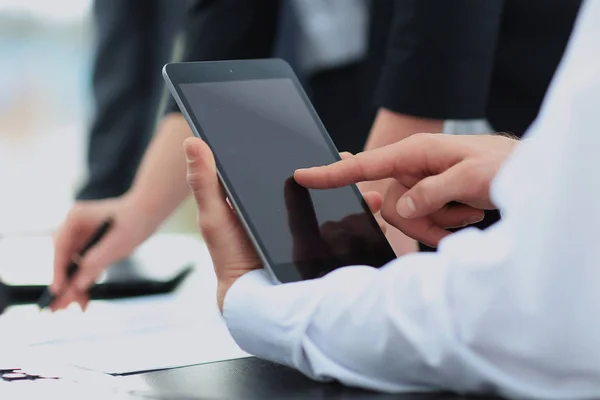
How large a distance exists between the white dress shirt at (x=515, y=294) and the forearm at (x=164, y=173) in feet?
1.99

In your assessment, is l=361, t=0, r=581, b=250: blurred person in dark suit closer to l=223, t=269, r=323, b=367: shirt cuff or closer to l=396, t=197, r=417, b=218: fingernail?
l=396, t=197, r=417, b=218: fingernail

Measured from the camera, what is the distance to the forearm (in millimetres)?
1052

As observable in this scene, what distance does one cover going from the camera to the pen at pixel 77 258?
0.90 meters

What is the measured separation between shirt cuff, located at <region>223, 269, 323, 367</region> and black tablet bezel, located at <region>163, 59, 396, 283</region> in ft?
0.07

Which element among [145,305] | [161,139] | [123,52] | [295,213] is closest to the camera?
[295,213]

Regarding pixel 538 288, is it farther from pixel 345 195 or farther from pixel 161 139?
pixel 161 139

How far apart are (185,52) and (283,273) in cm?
68

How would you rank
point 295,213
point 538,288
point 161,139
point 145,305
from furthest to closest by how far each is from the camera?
1. point 161,139
2. point 145,305
3. point 295,213
4. point 538,288

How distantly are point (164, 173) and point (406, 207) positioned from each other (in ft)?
1.56

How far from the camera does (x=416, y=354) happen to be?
0.44 metres

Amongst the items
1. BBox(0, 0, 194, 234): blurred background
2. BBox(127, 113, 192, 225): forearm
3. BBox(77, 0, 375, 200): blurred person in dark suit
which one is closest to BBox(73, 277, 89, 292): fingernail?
BBox(127, 113, 192, 225): forearm

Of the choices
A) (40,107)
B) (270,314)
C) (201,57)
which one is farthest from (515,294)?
(40,107)

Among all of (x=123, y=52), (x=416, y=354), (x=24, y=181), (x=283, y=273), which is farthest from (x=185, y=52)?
(x=24, y=181)

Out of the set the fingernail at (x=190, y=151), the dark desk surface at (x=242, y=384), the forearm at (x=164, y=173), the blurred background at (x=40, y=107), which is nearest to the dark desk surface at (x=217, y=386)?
the dark desk surface at (x=242, y=384)
